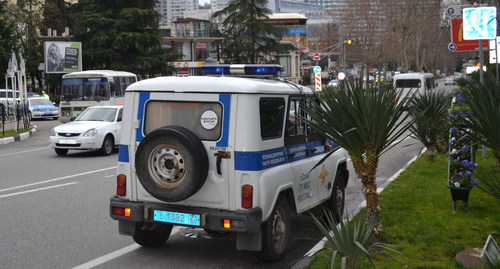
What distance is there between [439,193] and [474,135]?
3881 mm

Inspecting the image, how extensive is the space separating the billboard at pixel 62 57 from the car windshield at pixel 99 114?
107ft

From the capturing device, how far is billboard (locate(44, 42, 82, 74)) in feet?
166

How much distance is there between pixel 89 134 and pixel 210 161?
12319 mm

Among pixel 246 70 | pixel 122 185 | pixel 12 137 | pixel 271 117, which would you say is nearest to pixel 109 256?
pixel 122 185

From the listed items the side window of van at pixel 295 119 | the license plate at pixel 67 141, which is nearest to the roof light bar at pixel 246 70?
the side window of van at pixel 295 119

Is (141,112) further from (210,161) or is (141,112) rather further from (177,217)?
(177,217)

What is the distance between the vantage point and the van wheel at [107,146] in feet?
60.2

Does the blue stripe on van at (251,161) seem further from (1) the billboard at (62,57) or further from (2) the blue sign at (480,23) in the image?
(1) the billboard at (62,57)

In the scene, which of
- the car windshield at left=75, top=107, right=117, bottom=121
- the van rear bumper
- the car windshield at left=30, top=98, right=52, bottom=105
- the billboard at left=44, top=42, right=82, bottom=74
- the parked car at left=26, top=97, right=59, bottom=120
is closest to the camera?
the van rear bumper

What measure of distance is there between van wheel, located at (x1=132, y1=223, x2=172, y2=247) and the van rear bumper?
0.54m

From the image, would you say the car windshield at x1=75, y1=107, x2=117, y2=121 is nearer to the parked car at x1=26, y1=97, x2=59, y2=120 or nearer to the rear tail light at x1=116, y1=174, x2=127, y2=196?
the rear tail light at x1=116, y1=174, x2=127, y2=196

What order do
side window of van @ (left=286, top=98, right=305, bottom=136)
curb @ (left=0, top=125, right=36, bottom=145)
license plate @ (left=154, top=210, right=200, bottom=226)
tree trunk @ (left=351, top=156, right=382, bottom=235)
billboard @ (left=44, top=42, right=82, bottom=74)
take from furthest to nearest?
billboard @ (left=44, top=42, right=82, bottom=74), curb @ (left=0, top=125, right=36, bottom=145), side window of van @ (left=286, top=98, right=305, bottom=136), tree trunk @ (left=351, top=156, right=382, bottom=235), license plate @ (left=154, top=210, right=200, bottom=226)

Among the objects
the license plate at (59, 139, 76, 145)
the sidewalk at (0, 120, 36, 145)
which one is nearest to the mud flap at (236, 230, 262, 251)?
the license plate at (59, 139, 76, 145)

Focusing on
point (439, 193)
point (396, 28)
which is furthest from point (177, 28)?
point (439, 193)
